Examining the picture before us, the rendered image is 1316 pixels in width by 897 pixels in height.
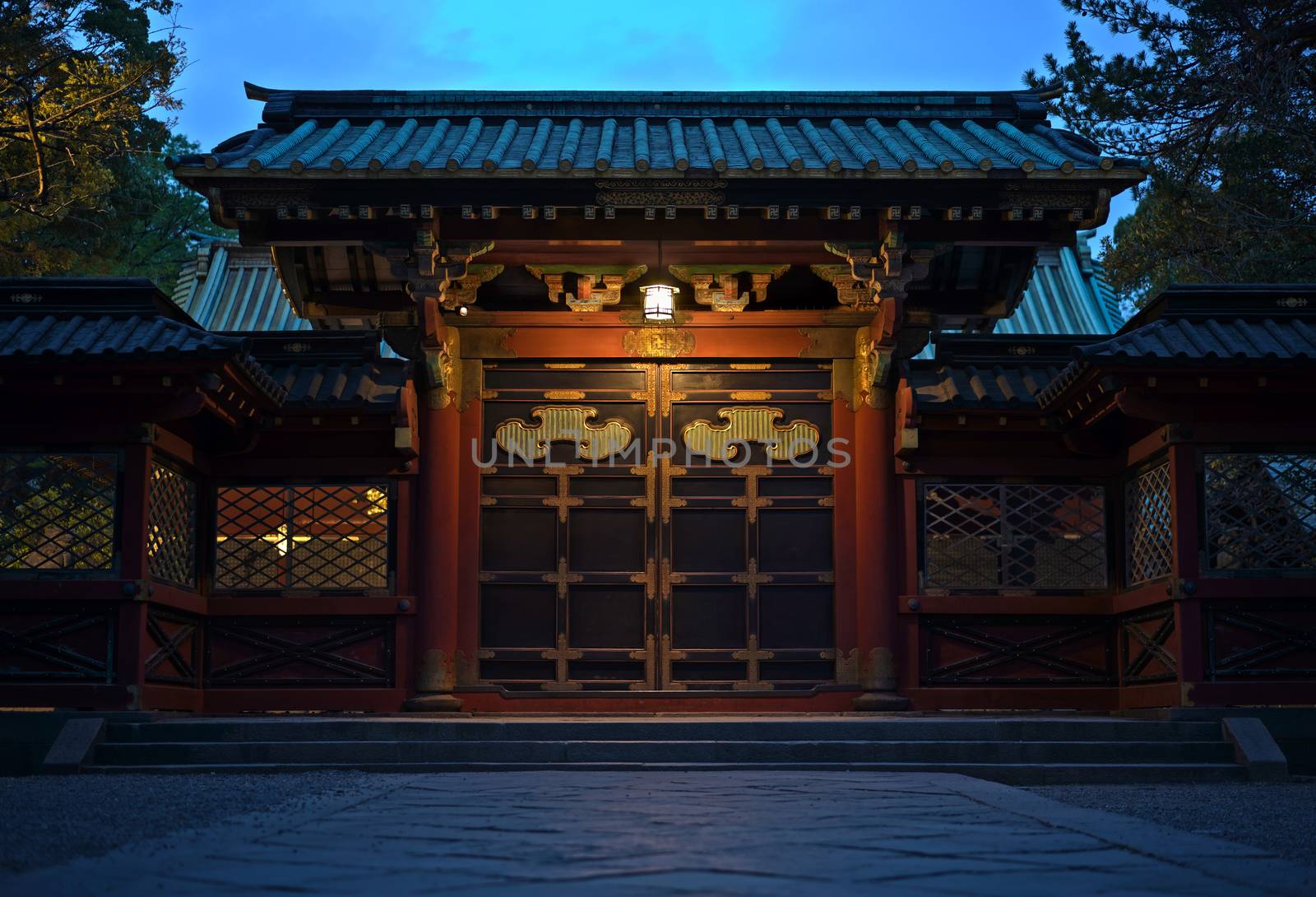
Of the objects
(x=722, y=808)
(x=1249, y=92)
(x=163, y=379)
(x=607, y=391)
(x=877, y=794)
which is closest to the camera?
(x=722, y=808)

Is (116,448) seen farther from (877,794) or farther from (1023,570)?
(1023,570)

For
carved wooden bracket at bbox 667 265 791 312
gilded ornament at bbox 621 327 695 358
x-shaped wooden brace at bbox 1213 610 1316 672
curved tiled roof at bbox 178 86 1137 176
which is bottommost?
x-shaped wooden brace at bbox 1213 610 1316 672

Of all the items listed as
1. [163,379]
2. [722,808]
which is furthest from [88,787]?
[722,808]

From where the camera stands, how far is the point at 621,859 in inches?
188

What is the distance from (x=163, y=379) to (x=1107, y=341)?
6.95 meters

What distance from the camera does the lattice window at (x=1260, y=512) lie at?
10.6 meters

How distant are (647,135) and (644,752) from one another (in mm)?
5771

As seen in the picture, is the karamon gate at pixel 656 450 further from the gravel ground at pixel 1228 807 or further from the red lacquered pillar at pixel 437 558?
the gravel ground at pixel 1228 807

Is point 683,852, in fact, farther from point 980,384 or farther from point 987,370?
point 987,370

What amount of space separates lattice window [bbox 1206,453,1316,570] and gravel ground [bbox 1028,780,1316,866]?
1.90 metres

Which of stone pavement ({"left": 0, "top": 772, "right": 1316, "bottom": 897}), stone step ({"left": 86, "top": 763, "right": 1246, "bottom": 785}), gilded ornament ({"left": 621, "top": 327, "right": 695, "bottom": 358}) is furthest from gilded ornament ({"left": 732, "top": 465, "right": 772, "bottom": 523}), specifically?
stone pavement ({"left": 0, "top": 772, "right": 1316, "bottom": 897})

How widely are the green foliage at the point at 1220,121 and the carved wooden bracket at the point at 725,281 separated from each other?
223 inches

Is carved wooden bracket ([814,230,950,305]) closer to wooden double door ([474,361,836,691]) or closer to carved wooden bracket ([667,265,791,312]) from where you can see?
carved wooden bracket ([667,265,791,312])

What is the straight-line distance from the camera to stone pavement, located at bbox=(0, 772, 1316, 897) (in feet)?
14.6
